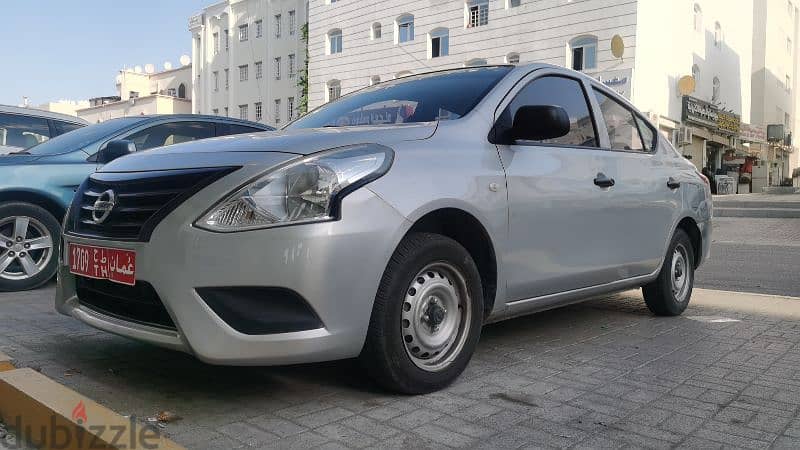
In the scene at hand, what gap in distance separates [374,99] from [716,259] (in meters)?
7.83

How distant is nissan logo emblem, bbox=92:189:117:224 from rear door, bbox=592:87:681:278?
277cm

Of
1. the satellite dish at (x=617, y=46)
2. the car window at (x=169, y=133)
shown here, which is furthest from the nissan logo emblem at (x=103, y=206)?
the satellite dish at (x=617, y=46)

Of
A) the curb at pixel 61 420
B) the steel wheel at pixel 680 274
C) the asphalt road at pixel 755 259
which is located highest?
the steel wheel at pixel 680 274

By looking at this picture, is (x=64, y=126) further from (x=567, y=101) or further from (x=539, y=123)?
(x=539, y=123)

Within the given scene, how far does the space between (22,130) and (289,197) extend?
610 cm

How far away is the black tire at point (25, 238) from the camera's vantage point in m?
5.59

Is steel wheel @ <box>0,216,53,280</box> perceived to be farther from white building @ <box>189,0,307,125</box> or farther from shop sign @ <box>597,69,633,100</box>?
white building @ <box>189,0,307,125</box>

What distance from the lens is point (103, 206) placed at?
3.09 m

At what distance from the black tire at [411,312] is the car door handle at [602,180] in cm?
128

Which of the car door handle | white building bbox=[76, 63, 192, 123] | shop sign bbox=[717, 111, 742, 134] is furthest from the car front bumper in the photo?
white building bbox=[76, 63, 192, 123]

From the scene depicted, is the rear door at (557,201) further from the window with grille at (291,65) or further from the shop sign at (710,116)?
the window with grille at (291,65)

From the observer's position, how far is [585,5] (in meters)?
28.0

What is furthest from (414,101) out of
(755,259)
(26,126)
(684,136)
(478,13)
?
(478,13)

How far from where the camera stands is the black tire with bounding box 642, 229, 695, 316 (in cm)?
517
